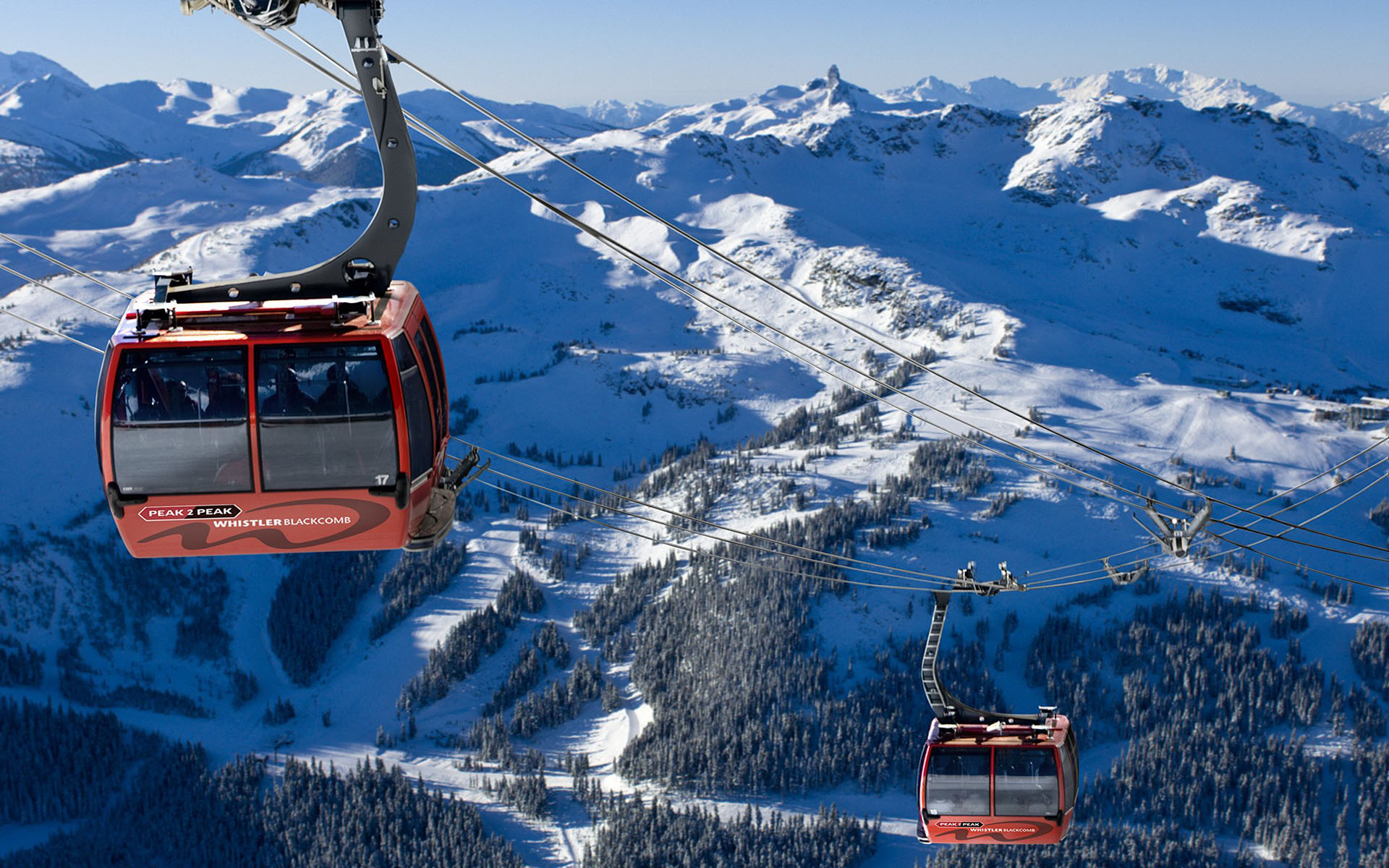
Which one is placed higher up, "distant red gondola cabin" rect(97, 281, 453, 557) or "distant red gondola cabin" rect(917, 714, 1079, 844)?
"distant red gondola cabin" rect(97, 281, 453, 557)

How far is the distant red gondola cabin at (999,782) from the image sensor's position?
2233 centimetres

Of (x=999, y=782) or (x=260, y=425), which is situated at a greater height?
(x=260, y=425)

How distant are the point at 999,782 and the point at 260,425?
672 inches

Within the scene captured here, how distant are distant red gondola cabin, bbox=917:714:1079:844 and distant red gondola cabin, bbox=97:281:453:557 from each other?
13707 millimetres

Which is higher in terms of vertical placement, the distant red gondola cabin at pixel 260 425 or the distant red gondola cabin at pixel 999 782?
the distant red gondola cabin at pixel 260 425

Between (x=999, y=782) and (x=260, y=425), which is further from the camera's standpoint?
(x=999, y=782)

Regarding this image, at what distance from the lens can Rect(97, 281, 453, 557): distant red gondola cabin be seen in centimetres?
1516

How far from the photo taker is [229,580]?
415 ft

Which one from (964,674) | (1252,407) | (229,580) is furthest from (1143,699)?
(229,580)

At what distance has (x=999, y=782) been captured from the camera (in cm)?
2248

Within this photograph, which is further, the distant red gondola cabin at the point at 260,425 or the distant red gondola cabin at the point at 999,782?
the distant red gondola cabin at the point at 999,782

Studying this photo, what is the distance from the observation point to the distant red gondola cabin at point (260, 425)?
1516 cm

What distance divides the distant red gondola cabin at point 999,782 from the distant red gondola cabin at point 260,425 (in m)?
13.7

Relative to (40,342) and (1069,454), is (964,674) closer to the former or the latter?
(1069,454)
